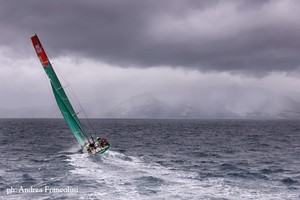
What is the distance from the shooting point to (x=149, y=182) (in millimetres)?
29141

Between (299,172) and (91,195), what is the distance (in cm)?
2612

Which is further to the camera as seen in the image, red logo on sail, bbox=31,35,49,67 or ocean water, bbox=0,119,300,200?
red logo on sail, bbox=31,35,49,67

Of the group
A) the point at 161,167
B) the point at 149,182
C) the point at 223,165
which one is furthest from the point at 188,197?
the point at 223,165

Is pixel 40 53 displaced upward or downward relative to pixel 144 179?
upward

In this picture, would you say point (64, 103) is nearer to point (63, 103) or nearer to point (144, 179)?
point (63, 103)

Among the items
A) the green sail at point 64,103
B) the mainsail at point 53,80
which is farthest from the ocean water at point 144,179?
the mainsail at point 53,80

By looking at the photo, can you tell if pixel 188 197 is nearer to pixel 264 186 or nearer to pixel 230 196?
pixel 230 196

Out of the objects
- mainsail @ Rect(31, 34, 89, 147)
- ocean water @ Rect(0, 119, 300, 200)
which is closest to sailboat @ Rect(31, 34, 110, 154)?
mainsail @ Rect(31, 34, 89, 147)

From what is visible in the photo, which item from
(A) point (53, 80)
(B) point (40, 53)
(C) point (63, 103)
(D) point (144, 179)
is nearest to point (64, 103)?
(C) point (63, 103)

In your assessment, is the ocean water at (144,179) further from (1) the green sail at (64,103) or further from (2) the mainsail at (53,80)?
(2) the mainsail at (53,80)

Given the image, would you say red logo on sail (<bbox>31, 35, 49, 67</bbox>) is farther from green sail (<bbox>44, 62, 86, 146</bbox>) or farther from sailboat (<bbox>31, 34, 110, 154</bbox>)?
green sail (<bbox>44, 62, 86, 146</bbox>)

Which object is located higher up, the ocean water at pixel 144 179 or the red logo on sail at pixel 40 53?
the red logo on sail at pixel 40 53

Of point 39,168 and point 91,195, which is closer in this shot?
point 91,195

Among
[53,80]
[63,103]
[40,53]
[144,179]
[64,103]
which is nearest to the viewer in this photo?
[144,179]
